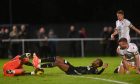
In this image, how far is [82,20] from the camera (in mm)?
51219

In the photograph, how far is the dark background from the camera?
49781mm

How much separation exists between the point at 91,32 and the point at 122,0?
483cm

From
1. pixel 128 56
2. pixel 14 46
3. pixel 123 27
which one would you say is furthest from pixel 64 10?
pixel 128 56

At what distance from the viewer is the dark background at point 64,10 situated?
49.8 m

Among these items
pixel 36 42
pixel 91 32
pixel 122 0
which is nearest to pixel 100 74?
pixel 36 42

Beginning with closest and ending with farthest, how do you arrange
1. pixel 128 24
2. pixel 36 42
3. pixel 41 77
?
pixel 41 77
pixel 128 24
pixel 36 42

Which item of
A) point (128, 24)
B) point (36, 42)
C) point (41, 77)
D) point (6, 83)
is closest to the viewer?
point (6, 83)

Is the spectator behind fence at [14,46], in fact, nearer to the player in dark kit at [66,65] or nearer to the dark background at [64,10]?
the player in dark kit at [66,65]

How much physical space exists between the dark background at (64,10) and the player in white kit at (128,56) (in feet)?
98.5

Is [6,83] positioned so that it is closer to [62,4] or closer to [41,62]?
[41,62]

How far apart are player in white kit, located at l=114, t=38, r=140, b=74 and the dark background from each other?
3002cm

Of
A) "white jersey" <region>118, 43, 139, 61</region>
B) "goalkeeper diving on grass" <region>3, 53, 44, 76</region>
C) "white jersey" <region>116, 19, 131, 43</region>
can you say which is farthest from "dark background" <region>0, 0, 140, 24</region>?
"goalkeeper diving on grass" <region>3, 53, 44, 76</region>

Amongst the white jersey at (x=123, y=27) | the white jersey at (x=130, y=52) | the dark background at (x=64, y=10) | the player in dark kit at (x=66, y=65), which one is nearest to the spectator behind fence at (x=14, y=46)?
the white jersey at (x=123, y=27)

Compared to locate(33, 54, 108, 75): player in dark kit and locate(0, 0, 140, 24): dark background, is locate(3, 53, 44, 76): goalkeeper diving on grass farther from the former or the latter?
locate(0, 0, 140, 24): dark background
